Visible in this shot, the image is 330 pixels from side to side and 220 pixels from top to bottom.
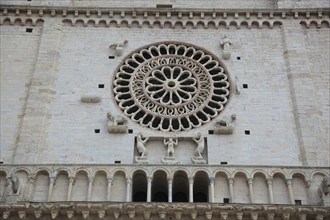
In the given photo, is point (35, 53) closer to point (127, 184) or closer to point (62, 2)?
point (62, 2)

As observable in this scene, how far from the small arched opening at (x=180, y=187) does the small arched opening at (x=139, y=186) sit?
0.63 metres

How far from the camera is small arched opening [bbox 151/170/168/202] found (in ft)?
39.4

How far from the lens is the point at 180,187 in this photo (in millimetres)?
12484

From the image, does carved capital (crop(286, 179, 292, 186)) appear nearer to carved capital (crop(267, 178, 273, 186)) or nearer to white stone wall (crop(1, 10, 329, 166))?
carved capital (crop(267, 178, 273, 186))

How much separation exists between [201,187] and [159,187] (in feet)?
2.95

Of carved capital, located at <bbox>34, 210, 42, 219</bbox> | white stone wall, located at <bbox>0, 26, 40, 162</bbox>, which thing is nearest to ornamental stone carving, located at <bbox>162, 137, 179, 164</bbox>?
carved capital, located at <bbox>34, 210, 42, 219</bbox>

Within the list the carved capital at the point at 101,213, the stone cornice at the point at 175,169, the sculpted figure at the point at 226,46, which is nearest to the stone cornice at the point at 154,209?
the carved capital at the point at 101,213

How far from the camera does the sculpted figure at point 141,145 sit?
12.8 metres

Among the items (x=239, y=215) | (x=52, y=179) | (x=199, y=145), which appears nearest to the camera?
(x=239, y=215)

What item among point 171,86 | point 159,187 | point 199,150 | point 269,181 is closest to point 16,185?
point 159,187

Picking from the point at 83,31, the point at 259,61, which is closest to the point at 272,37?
the point at 259,61

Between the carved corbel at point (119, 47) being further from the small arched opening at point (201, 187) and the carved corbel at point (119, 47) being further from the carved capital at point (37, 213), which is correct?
the carved capital at point (37, 213)

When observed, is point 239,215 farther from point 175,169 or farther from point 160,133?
point 160,133

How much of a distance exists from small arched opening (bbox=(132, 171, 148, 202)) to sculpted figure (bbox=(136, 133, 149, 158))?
0.65m
